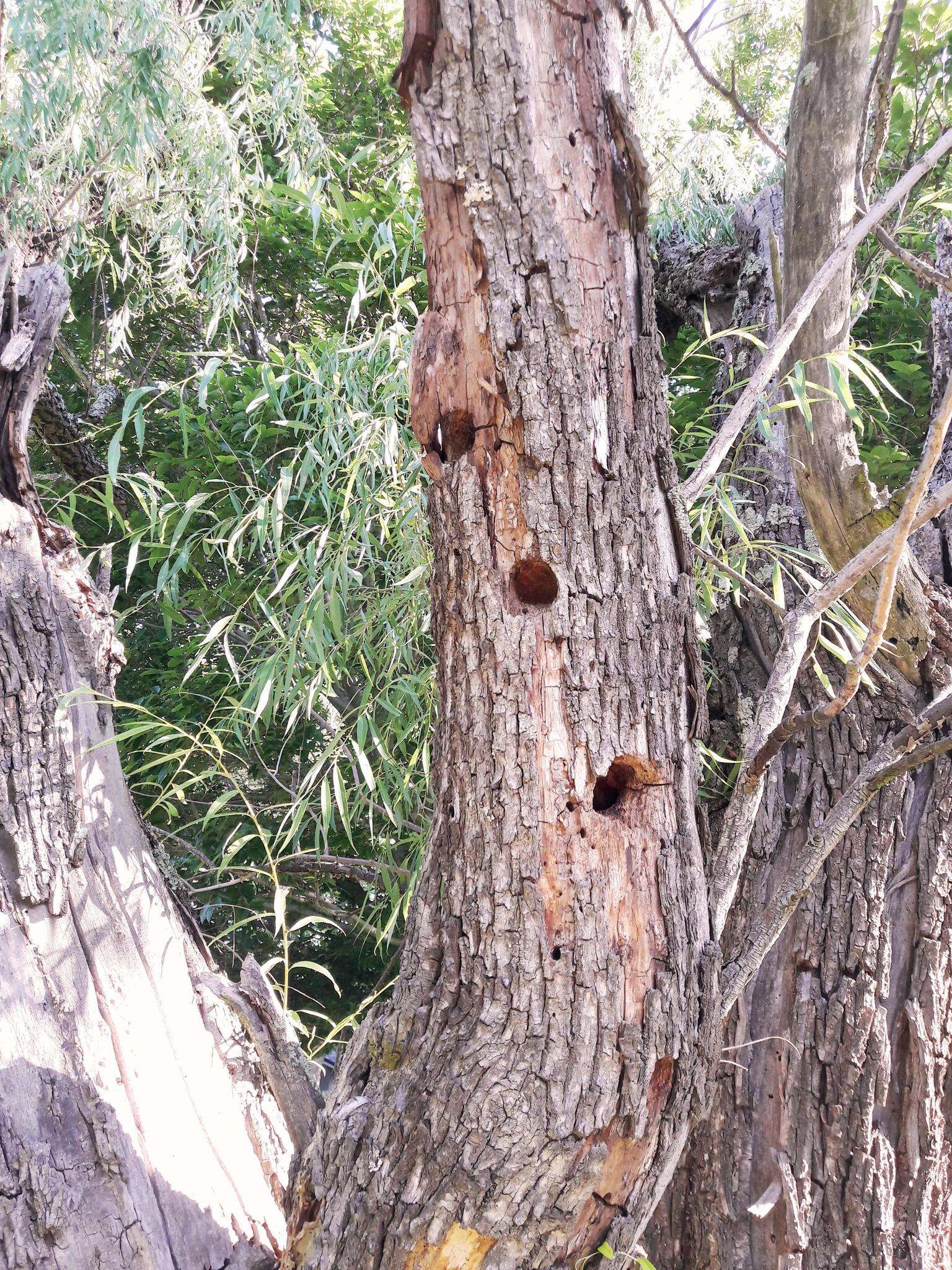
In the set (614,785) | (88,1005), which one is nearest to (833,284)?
(614,785)

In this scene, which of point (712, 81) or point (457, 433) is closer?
point (457, 433)

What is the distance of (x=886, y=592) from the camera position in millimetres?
1020

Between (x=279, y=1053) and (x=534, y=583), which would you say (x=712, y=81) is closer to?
(x=534, y=583)

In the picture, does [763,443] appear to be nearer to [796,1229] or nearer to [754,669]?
[754,669]

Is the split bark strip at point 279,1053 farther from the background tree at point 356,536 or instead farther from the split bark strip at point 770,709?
the split bark strip at point 770,709

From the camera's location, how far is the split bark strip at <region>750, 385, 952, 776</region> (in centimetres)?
95

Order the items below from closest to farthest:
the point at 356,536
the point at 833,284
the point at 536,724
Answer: the point at 536,724 < the point at 833,284 < the point at 356,536

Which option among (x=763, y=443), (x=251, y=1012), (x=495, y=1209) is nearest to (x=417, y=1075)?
(x=495, y=1209)

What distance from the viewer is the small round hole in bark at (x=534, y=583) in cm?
103

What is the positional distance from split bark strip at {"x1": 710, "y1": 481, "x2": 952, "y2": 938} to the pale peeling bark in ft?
2.33

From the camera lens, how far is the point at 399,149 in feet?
9.95

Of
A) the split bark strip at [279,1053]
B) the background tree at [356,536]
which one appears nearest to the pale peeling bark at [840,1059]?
the background tree at [356,536]

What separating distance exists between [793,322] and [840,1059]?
4.38ft

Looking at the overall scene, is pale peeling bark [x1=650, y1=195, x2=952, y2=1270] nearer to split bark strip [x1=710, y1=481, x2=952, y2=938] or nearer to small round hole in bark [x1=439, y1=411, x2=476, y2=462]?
split bark strip [x1=710, y1=481, x2=952, y2=938]
